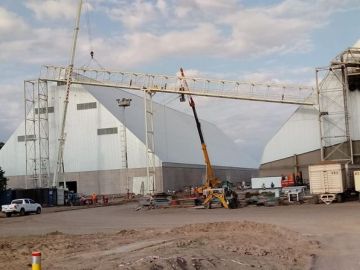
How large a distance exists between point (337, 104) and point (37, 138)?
45.6m

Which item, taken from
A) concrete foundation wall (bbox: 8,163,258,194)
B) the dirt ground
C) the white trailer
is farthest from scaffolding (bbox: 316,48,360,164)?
the dirt ground

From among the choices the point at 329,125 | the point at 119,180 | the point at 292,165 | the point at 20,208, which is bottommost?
the point at 20,208

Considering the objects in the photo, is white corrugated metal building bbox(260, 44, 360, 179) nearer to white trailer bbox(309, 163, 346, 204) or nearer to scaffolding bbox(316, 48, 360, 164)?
scaffolding bbox(316, 48, 360, 164)

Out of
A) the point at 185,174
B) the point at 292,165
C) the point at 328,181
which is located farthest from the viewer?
the point at 185,174

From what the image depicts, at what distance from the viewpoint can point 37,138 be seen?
267 ft

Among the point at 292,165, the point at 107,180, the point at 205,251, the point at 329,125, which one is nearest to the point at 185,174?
the point at 107,180

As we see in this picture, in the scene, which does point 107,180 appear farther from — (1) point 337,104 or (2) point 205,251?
(2) point 205,251

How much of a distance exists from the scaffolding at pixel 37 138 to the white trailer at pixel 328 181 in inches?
1796

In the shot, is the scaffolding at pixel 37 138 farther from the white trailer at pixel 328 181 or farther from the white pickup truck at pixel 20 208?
the white trailer at pixel 328 181

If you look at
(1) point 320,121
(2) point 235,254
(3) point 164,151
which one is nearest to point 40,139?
(3) point 164,151

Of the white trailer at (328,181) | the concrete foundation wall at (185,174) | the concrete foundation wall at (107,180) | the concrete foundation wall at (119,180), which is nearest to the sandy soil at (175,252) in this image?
the white trailer at (328,181)

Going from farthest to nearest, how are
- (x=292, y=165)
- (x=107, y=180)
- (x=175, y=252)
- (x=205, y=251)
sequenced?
(x=107, y=180) < (x=292, y=165) < (x=205, y=251) < (x=175, y=252)

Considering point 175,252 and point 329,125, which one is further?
point 329,125

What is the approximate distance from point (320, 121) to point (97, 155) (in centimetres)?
3668
